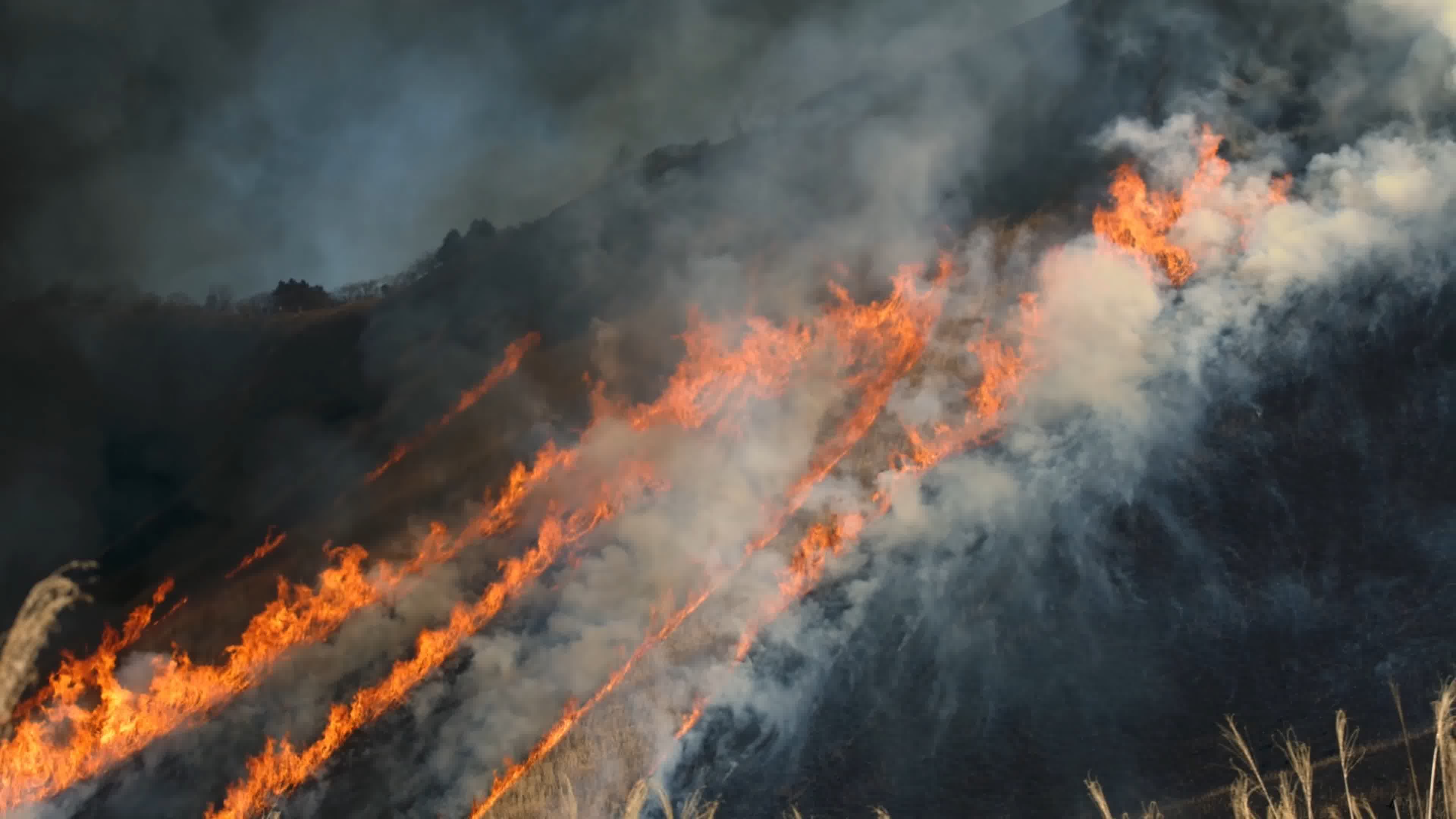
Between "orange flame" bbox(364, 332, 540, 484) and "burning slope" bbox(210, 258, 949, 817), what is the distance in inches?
129

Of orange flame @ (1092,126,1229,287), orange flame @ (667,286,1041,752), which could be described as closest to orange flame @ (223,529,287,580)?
orange flame @ (667,286,1041,752)

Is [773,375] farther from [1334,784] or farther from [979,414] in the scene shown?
[1334,784]

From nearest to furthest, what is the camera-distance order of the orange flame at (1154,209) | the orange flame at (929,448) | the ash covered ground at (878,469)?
the ash covered ground at (878,469) → the orange flame at (929,448) → the orange flame at (1154,209)

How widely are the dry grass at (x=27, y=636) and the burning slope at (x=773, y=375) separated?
43.7ft

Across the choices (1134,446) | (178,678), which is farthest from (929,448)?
(178,678)

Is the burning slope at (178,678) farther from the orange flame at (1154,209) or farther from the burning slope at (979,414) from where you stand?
the orange flame at (1154,209)

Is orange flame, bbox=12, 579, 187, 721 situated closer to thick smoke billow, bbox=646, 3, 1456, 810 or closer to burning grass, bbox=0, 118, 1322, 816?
burning grass, bbox=0, 118, 1322, 816

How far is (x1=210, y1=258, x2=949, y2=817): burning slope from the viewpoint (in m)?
19.1

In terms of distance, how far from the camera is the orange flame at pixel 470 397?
2322 cm

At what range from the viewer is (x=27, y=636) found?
4.82 m

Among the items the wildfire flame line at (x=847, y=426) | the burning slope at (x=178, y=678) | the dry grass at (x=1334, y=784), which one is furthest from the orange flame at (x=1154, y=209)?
the burning slope at (x=178, y=678)

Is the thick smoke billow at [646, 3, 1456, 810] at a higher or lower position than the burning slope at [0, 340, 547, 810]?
lower

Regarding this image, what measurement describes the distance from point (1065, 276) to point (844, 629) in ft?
33.6

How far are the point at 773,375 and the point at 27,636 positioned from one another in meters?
18.7
